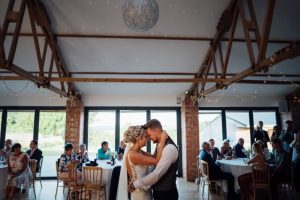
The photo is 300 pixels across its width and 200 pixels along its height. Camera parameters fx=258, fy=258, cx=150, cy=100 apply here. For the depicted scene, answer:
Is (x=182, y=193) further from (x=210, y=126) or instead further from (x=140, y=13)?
(x=140, y=13)

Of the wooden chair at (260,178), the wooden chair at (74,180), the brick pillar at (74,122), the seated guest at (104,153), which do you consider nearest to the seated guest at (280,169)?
the wooden chair at (260,178)

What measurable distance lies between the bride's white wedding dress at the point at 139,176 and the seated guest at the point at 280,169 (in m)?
3.70

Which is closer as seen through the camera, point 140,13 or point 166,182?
point 166,182

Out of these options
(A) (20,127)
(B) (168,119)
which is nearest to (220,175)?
(B) (168,119)

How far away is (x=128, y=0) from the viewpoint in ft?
10.7

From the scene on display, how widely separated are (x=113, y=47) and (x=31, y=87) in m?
3.52

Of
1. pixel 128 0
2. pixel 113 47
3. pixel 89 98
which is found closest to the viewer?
pixel 128 0

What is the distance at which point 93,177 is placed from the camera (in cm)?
502

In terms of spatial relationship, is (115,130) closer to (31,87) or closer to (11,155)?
(31,87)

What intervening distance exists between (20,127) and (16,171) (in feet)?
12.2

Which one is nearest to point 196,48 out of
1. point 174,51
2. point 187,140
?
point 174,51

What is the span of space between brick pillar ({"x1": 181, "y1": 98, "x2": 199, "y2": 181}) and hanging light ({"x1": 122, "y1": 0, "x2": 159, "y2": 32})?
5601mm

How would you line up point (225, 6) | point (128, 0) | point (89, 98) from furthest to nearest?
1. point (89, 98)
2. point (225, 6)
3. point (128, 0)

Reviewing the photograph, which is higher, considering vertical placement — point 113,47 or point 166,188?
point 113,47
